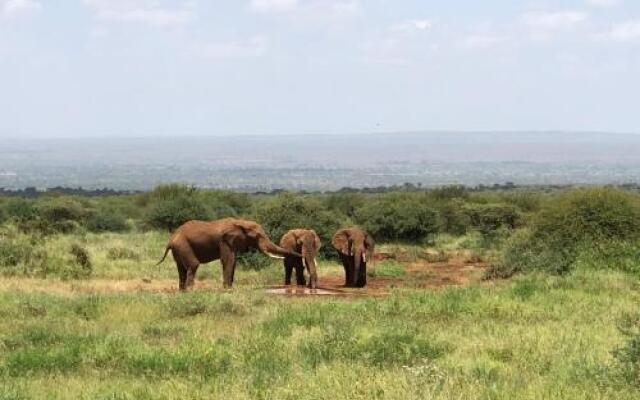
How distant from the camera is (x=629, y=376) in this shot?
6805 mm

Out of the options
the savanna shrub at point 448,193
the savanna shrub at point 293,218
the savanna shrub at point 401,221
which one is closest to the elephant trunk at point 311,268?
the savanna shrub at point 293,218

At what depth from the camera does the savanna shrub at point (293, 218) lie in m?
25.5

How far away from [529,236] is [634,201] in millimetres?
3008

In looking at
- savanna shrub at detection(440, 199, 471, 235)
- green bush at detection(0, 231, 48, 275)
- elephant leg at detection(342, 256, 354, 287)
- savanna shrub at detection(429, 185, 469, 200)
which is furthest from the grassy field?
savanna shrub at detection(429, 185, 469, 200)

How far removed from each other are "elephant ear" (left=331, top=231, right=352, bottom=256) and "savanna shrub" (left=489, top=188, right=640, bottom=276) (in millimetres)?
3805

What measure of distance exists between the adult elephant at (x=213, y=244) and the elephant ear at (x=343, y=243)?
2.26 metres

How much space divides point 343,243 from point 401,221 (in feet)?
44.4

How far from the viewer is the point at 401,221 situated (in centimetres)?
3303

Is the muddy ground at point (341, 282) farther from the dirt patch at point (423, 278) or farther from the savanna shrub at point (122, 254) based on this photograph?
the savanna shrub at point (122, 254)

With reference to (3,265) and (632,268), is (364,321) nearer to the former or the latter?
(632,268)

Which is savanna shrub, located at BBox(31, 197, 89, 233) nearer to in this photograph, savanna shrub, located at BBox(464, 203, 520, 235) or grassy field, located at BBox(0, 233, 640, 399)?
savanna shrub, located at BBox(464, 203, 520, 235)

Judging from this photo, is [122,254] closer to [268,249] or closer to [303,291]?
[268,249]

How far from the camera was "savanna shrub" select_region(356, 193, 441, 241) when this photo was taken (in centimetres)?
3312

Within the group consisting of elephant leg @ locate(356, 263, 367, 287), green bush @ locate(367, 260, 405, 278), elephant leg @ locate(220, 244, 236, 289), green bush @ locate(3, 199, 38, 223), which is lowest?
green bush @ locate(3, 199, 38, 223)
